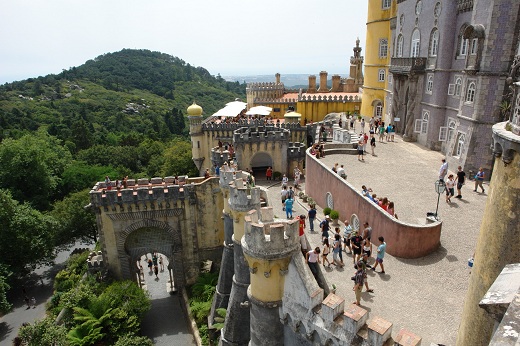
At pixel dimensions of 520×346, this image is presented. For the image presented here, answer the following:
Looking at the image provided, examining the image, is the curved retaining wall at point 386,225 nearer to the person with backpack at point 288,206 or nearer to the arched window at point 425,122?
the person with backpack at point 288,206

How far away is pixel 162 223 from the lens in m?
23.0

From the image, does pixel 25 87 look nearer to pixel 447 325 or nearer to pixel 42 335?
pixel 42 335

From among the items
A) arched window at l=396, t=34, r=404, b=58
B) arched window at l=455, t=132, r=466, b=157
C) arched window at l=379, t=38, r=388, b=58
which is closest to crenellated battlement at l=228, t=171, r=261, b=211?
arched window at l=455, t=132, r=466, b=157

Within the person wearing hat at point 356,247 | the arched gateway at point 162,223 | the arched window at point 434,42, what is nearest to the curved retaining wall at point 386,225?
the person wearing hat at point 356,247

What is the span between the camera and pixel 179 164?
151 ft

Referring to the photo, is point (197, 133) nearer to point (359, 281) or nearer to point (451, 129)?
point (451, 129)

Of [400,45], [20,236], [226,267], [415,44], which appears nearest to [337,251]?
[226,267]

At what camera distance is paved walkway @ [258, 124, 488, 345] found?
403 inches

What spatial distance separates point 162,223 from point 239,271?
391 inches

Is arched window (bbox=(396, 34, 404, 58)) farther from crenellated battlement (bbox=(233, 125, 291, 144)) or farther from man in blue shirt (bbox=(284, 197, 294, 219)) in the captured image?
man in blue shirt (bbox=(284, 197, 294, 219))

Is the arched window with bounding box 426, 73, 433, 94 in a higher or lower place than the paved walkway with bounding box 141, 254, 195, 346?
higher

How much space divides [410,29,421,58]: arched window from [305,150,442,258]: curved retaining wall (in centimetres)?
1408

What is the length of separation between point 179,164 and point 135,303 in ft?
88.9

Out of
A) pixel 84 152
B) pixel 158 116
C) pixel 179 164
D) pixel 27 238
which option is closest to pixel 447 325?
pixel 27 238
